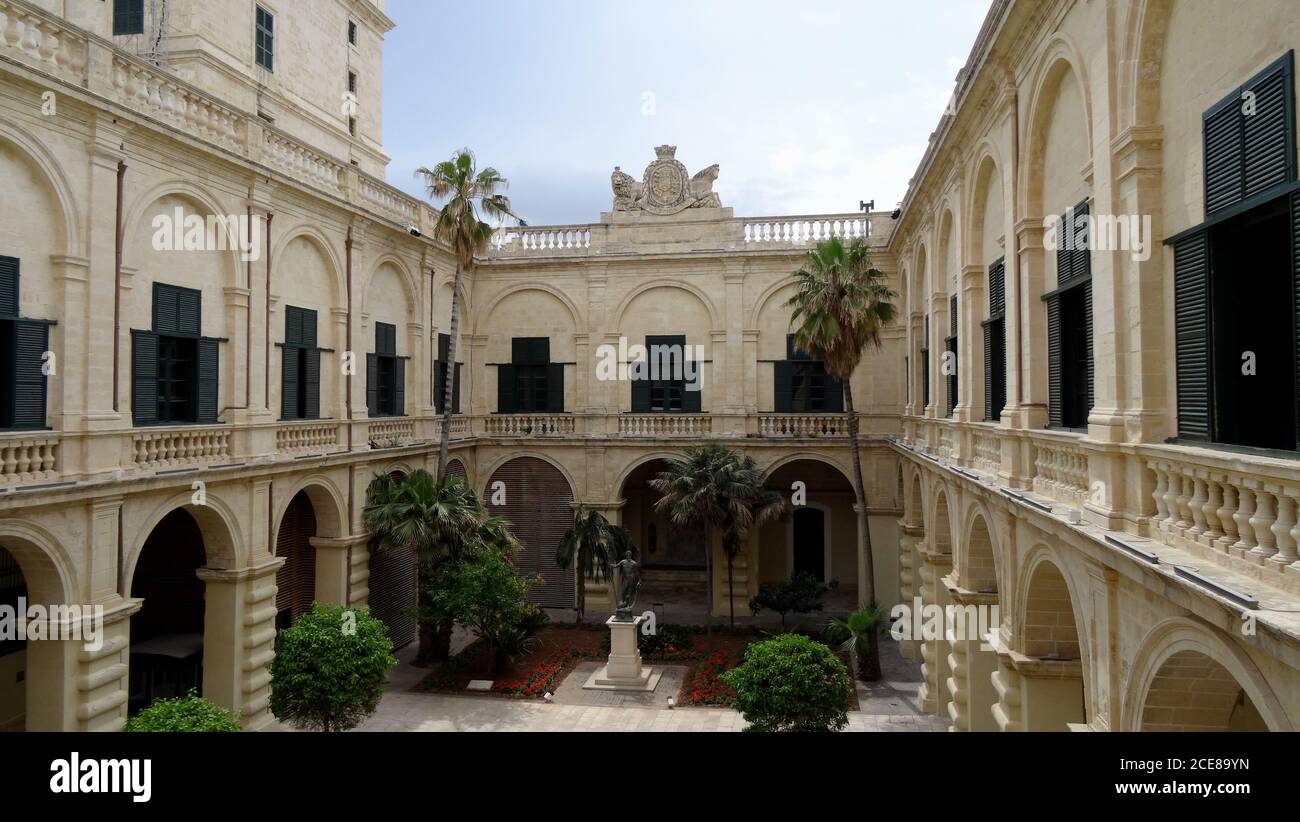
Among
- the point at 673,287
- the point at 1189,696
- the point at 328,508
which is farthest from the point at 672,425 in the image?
the point at 1189,696

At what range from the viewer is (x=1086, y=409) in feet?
33.3

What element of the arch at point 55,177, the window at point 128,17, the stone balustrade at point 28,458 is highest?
the window at point 128,17

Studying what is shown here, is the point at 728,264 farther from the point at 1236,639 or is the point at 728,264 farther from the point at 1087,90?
the point at 1236,639

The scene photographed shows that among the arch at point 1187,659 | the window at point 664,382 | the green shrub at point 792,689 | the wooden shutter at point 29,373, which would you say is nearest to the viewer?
the arch at point 1187,659

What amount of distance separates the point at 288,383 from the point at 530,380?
37.6 ft

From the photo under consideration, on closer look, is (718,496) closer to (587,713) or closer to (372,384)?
(587,713)

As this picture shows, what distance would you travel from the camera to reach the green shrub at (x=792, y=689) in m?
14.2

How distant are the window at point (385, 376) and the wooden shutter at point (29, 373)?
30.6 feet

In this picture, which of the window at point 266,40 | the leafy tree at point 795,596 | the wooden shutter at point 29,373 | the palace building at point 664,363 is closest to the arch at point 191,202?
the palace building at point 664,363

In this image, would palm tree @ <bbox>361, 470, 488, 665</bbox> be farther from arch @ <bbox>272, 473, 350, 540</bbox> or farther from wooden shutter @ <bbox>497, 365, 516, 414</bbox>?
wooden shutter @ <bbox>497, 365, 516, 414</bbox>

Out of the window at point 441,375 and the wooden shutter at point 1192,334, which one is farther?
the window at point 441,375

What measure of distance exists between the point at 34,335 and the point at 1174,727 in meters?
16.0

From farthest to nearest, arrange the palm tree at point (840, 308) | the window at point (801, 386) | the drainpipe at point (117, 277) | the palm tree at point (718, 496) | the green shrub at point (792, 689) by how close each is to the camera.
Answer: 1. the window at point (801, 386)
2. the palm tree at point (718, 496)
3. the palm tree at point (840, 308)
4. the green shrub at point (792, 689)
5. the drainpipe at point (117, 277)

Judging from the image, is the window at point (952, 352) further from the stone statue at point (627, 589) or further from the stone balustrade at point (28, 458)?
the stone balustrade at point (28, 458)
